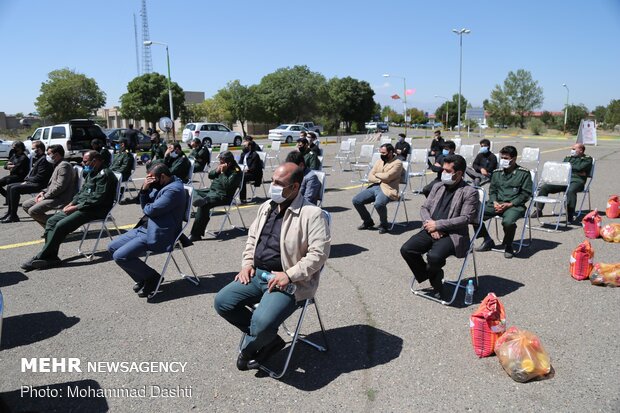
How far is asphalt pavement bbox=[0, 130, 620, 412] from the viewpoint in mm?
3189

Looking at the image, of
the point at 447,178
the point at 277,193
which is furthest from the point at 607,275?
the point at 277,193

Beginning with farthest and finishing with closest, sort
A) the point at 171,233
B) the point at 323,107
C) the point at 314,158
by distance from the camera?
1. the point at 323,107
2. the point at 314,158
3. the point at 171,233

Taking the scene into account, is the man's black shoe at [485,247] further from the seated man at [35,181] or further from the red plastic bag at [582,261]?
the seated man at [35,181]

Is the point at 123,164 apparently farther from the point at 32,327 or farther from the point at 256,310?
the point at 256,310

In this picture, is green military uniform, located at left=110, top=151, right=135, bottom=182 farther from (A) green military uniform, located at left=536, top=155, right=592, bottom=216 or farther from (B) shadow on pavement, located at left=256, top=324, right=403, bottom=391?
(A) green military uniform, located at left=536, top=155, right=592, bottom=216

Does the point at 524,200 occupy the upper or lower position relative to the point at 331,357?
upper

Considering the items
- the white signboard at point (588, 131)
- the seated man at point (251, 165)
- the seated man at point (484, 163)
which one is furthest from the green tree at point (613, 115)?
the seated man at point (251, 165)

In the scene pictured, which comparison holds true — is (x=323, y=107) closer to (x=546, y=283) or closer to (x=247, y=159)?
(x=247, y=159)

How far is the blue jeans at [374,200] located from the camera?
25.5ft

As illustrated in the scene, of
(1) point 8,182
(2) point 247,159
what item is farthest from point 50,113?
(2) point 247,159

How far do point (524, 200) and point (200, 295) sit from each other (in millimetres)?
4714

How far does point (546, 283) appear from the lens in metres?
5.35

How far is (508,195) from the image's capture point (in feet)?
21.9

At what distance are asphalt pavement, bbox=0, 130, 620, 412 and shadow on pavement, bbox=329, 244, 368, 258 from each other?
0.20m
